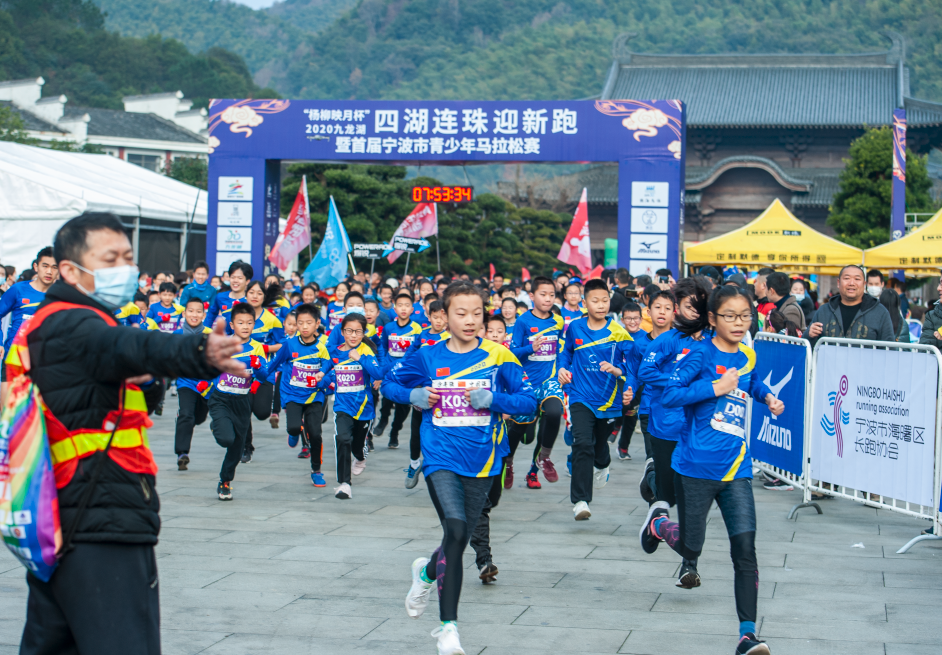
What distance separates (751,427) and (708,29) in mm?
84148

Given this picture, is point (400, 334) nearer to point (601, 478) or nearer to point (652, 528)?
point (601, 478)

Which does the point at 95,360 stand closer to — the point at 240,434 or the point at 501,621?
the point at 501,621

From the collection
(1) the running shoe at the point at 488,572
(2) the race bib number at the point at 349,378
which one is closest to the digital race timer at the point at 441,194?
(2) the race bib number at the point at 349,378

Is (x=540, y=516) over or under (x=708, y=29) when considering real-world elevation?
under

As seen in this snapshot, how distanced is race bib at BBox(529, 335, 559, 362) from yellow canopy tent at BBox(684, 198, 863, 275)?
932cm

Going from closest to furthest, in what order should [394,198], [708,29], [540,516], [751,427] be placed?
1. [540,516]
2. [751,427]
3. [394,198]
4. [708,29]

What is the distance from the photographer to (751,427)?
29.7ft

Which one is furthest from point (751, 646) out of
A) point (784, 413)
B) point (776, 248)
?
point (776, 248)

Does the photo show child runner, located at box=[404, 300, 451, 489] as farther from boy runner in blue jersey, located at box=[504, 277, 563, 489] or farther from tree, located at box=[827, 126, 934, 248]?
tree, located at box=[827, 126, 934, 248]

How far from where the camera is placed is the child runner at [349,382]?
7.89 metres

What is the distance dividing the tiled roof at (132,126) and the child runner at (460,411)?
58660 mm

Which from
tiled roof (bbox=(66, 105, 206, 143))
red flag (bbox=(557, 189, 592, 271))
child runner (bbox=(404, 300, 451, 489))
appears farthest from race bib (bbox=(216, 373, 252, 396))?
tiled roof (bbox=(66, 105, 206, 143))

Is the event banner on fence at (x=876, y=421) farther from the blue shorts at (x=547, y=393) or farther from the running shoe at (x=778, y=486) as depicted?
the blue shorts at (x=547, y=393)

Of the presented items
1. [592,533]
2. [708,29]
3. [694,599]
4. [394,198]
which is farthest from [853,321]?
[708,29]
